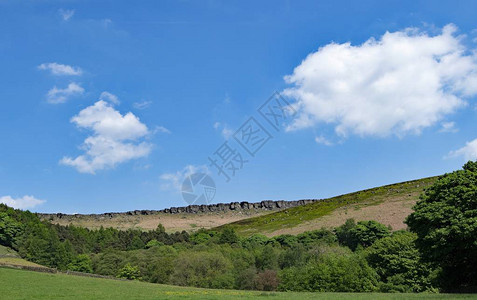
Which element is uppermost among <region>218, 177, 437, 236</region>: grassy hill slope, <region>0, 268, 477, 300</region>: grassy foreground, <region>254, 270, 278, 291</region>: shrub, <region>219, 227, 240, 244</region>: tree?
<region>218, 177, 437, 236</region>: grassy hill slope

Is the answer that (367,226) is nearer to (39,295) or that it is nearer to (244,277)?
(244,277)

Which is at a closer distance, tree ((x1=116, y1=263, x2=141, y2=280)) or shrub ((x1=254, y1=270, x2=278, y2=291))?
shrub ((x1=254, y1=270, x2=278, y2=291))

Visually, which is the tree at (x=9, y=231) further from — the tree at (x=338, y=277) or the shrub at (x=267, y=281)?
the tree at (x=338, y=277)

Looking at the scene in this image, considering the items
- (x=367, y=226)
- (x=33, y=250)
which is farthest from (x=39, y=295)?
(x=33, y=250)

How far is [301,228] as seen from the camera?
16025 cm

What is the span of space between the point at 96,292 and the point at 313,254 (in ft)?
194

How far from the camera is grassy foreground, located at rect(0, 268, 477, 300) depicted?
44.4m

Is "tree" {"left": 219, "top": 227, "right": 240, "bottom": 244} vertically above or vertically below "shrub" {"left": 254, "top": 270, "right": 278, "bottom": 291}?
above

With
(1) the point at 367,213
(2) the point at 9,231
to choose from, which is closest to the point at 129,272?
(2) the point at 9,231

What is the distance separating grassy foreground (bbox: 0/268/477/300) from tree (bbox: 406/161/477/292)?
5.25 m

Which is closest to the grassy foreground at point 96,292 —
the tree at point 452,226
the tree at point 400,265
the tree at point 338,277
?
the tree at point 452,226

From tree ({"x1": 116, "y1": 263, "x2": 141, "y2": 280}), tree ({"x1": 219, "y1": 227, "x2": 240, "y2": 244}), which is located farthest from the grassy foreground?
tree ({"x1": 219, "y1": 227, "x2": 240, "y2": 244})

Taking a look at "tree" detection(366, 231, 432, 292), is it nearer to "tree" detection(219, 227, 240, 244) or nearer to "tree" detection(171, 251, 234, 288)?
"tree" detection(171, 251, 234, 288)

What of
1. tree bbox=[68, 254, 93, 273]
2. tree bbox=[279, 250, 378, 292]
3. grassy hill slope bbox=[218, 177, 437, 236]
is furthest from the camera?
grassy hill slope bbox=[218, 177, 437, 236]
